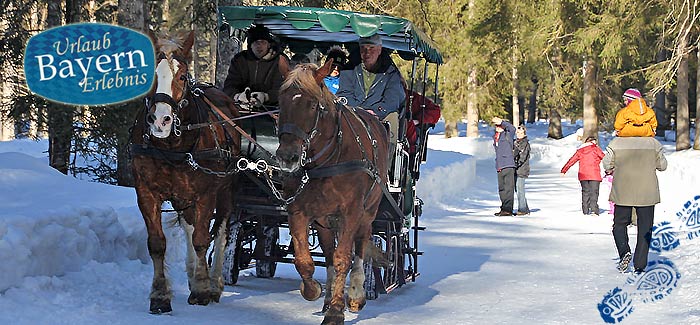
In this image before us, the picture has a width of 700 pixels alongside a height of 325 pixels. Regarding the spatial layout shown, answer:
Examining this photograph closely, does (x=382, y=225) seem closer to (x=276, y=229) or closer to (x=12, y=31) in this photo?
→ (x=276, y=229)

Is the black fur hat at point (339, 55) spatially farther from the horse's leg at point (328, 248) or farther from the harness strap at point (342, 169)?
the horse's leg at point (328, 248)

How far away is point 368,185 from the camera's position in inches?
309

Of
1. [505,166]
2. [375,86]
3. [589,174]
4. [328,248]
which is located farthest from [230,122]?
[589,174]

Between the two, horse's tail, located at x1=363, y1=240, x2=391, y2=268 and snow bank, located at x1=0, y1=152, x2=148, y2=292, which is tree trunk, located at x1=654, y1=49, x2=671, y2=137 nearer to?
snow bank, located at x1=0, y1=152, x2=148, y2=292

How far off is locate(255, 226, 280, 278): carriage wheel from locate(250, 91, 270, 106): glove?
4.42 ft

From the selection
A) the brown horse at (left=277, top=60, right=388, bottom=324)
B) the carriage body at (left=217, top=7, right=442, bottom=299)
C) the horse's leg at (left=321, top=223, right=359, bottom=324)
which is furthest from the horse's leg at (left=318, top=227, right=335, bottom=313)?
the carriage body at (left=217, top=7, right=442, bottom=299)

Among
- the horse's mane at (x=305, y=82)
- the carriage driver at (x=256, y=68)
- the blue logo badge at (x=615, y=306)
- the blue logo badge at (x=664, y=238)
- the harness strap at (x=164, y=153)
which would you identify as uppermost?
the carriage driver at (x=256, y=68)

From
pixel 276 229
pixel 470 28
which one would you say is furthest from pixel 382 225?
pixel 470 28

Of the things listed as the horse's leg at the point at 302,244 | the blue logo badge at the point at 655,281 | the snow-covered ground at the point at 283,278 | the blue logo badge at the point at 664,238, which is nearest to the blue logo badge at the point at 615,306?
the snow-covered ground at the point at 283,278

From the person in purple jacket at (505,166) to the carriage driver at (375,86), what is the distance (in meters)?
10.3

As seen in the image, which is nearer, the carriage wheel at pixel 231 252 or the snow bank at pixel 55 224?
the snow bank at pixel 55 224

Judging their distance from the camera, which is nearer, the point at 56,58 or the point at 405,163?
the point at 405,163

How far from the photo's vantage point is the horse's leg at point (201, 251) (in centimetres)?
812

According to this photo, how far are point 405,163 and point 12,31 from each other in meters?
10.4
